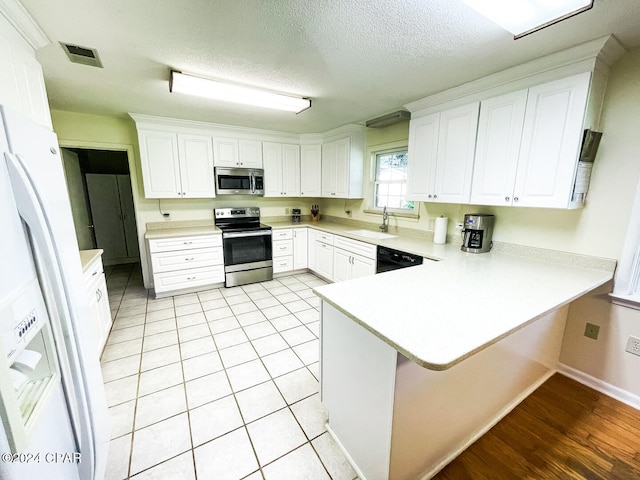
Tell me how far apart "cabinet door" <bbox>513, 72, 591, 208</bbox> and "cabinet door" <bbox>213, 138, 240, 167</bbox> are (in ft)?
11.2

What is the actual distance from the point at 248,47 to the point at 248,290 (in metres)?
2.93

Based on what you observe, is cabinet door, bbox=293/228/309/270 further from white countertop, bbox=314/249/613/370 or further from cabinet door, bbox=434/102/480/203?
white countertop, bbox=314/249/613/370

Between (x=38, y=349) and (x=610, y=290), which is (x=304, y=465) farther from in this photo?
(x=610, y=290)

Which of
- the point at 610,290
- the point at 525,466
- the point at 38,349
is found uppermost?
the point at 38,349

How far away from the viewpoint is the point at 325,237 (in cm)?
402

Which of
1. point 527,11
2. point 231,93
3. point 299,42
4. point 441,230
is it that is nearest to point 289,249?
point 441,230

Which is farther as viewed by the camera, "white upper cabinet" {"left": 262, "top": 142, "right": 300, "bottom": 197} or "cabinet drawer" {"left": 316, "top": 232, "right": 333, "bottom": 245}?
"white upper cabinet" {"left": 262, "top": 142, "right": 300, "bottom": 197}

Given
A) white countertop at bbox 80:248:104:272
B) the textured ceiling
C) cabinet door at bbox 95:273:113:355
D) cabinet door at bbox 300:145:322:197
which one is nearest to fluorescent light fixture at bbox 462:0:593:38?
the textured ceiling

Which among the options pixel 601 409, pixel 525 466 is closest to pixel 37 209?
pixel 525 466

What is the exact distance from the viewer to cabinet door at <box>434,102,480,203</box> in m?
2.29

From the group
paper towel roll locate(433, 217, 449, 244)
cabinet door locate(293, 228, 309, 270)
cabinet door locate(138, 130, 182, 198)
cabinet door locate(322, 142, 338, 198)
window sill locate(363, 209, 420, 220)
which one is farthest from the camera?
cabinet door locate(293, 228, 309, 270)

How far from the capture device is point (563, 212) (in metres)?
2.02

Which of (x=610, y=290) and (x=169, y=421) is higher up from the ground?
(x=610, y=290)

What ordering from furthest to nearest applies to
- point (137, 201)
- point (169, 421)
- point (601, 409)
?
point (137, 201) → point (601, 409) → point (169, 421)
